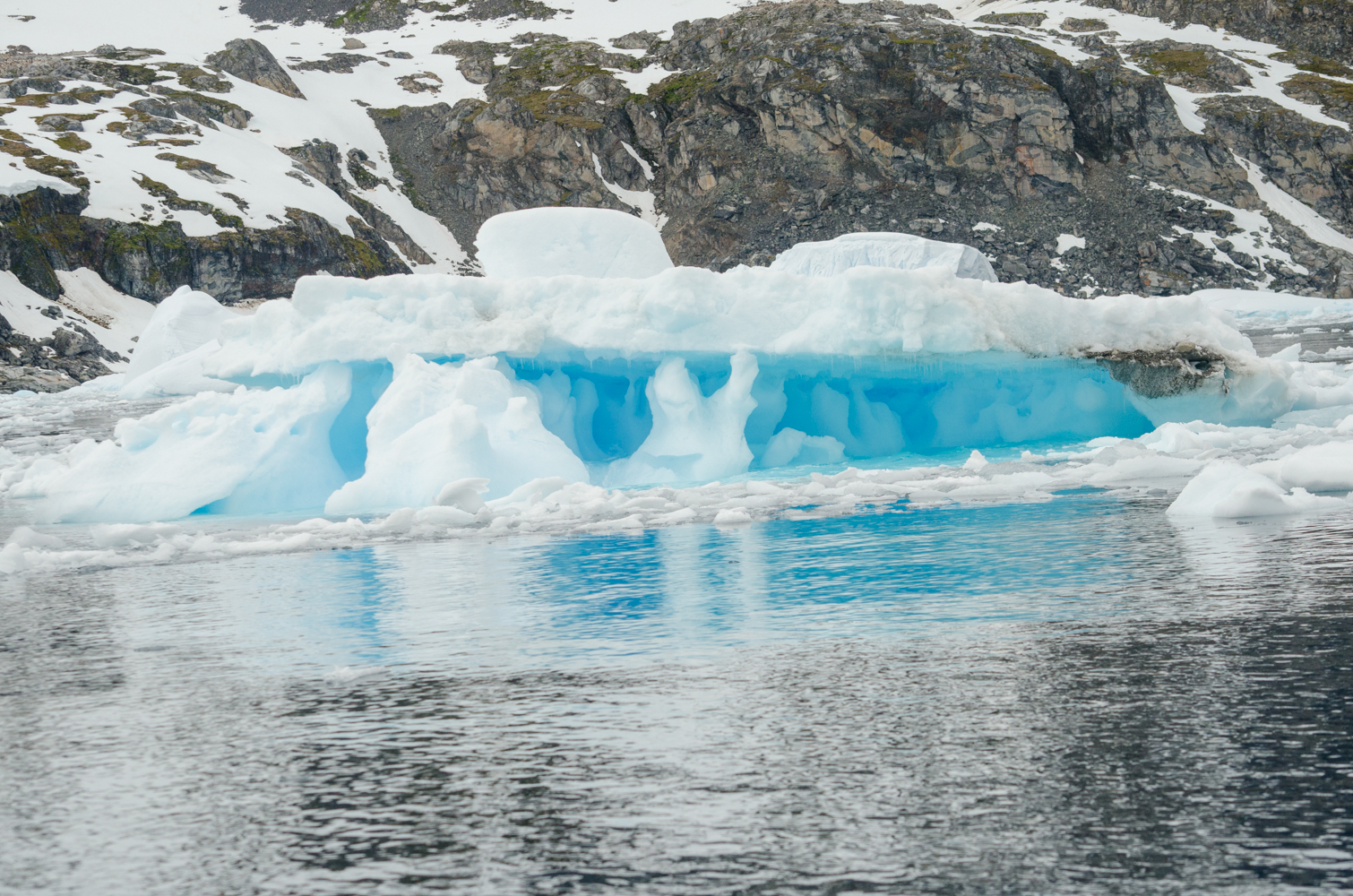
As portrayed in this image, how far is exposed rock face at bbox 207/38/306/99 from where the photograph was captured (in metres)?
93.8

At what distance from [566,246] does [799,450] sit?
4.50 m

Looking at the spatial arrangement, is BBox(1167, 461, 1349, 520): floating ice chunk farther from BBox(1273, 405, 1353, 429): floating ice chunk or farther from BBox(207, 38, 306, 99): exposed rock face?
BBox(207, 38, 306, 99): exposed rock face

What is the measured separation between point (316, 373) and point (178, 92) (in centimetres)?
8285

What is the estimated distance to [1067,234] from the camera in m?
68.9

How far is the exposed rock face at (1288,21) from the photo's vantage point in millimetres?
88125

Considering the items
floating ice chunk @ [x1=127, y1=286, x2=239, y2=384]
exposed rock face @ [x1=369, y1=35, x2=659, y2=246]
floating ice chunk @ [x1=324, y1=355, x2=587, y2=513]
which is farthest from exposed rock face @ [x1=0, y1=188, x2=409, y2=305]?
floating ice chunk @ [x1=324, y1=355, x2=587, y2=513]

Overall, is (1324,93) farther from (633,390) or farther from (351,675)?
(351,675)

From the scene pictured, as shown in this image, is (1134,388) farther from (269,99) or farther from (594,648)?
(269,99)

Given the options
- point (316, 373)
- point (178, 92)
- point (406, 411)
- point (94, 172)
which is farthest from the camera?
point (178, 92)

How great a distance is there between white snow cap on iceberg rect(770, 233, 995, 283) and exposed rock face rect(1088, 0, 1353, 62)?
77.3 meters

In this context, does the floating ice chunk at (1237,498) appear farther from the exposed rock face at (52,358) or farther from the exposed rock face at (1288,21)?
the exposed rock face at (1288,21)

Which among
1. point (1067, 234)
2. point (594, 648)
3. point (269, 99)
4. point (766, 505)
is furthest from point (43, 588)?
point (269, 99)

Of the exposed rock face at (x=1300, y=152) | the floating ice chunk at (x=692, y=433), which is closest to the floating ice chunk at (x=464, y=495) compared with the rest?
the floating ice chunk at (x=692, y=433)

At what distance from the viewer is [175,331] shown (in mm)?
37219
